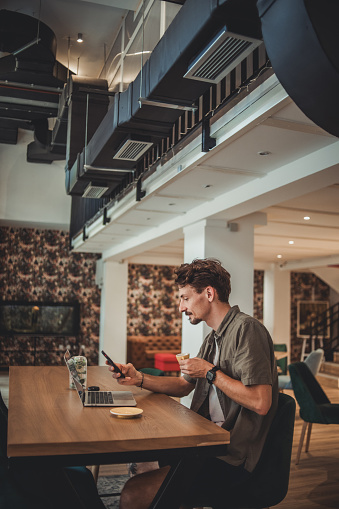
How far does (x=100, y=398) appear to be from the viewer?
2.48 m

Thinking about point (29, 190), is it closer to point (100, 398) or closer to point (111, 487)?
point (111, 487)

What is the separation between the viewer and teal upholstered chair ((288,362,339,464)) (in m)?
4.76

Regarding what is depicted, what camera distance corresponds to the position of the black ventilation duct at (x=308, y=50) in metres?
1.44

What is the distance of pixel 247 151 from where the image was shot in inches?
145

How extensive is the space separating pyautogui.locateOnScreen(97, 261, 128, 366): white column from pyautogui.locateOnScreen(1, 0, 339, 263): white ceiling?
178cm

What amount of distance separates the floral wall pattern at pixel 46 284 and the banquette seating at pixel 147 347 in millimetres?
944

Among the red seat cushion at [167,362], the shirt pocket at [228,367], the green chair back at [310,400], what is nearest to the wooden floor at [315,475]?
the green chair back at [310,400]

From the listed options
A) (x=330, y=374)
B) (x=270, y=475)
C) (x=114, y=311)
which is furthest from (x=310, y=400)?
(x=114, y=311)

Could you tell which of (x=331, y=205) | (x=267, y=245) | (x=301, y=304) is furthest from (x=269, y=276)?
(x=331, y=205)

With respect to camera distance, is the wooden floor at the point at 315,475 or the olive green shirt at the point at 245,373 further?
the wooden floor at the point at 315,475

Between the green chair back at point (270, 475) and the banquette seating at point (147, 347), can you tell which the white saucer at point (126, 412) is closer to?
the green chair back at point (270, 475)

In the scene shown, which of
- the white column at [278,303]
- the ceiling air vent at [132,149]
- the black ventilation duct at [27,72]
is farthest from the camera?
the white column at [278,303]

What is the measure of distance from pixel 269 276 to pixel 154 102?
11.2m

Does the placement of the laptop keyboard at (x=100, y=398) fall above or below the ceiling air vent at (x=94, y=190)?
below
